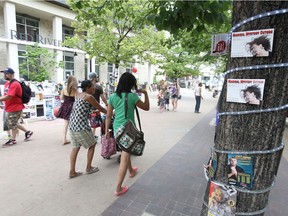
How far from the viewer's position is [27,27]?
22.1 m

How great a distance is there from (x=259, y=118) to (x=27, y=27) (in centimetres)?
2593

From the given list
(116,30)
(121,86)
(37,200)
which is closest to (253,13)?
(121,86)

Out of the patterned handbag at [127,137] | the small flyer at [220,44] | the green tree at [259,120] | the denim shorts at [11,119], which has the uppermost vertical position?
the small flyer at [220,44]

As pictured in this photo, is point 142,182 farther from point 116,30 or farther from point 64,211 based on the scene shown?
point 116,30

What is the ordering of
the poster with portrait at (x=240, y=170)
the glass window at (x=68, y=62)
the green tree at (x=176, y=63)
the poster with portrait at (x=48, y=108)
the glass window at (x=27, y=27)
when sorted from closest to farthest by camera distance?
the poster with portrait at (x=240, y=170), the poster with portrait at (x=48, y=108), the green tree at (x=176, y=63), the glass window at (x=27, y=27), the glass window at (x=68, y=62)

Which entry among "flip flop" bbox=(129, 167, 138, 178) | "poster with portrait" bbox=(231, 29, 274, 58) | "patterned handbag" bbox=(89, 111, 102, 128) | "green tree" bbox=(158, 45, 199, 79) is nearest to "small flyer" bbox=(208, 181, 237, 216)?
"poster with portrait" bbox=(231, 29, 274, 58)

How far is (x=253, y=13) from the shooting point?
132 cm

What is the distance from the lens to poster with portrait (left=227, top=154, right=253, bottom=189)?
1.46 meters

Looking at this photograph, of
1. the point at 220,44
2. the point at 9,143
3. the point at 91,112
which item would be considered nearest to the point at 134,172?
the point at 91,112

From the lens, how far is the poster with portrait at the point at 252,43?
1.28 metres

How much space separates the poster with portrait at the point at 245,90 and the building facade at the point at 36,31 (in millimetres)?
16638

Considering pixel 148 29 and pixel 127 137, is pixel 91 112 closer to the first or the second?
pixel 127 137

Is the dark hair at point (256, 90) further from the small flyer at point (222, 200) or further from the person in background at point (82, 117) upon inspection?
the person in background at point (82, 117)

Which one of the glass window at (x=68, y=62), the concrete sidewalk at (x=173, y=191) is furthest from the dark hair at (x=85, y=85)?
the glass window at (x=68, y=62)
